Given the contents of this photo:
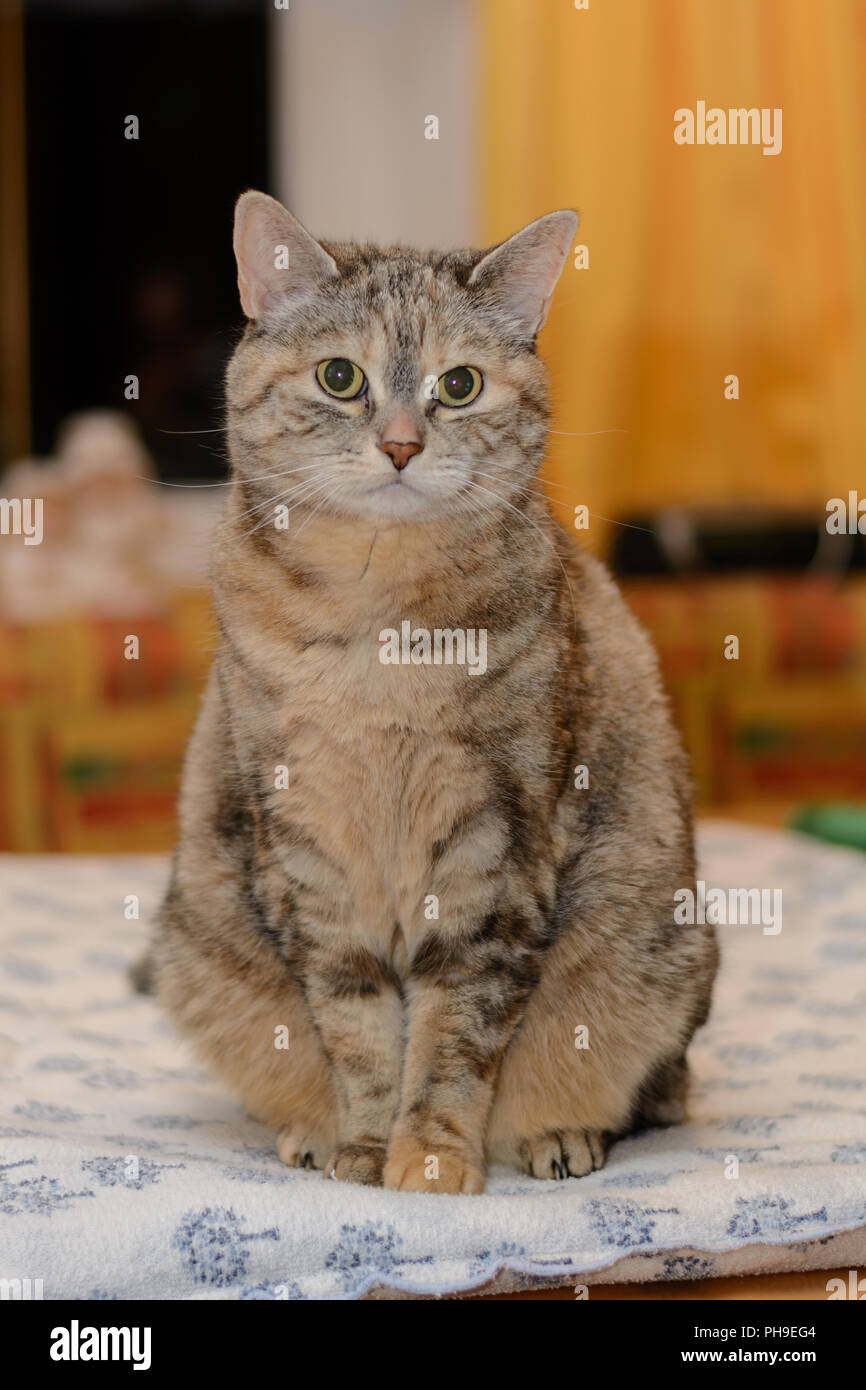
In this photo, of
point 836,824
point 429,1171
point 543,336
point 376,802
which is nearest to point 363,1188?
point 429,1171

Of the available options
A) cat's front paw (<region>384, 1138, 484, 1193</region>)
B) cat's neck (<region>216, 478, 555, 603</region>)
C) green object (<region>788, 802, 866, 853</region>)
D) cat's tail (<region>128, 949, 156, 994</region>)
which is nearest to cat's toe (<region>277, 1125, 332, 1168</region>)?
cat's front paw (<region>384, 1138, 484, 1193</region>)

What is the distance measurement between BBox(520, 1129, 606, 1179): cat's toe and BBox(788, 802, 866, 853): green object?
46.8 inches

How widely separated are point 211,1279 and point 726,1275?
1.25 ft

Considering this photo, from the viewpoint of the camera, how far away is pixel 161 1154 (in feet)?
3.96

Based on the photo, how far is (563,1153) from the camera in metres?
1.28

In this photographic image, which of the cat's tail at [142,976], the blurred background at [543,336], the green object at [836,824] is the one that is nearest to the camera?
the cat's tail at [142,976]

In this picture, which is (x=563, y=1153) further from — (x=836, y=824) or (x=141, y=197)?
(x=141, y=197)

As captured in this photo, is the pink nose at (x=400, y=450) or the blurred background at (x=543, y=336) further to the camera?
the blurred background at (x=543, y=336)

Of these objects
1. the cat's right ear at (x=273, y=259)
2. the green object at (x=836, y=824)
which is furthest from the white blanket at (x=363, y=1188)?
the cat's right ear at (x=273, y=259)

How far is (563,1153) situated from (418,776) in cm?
36

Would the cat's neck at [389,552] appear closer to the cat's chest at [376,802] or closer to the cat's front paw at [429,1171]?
the cat's chest at [376,802]

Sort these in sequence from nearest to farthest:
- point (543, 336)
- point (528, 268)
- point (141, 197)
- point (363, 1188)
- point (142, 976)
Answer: point (363, 1188)
point (528, 268)
point (142, 976)
point (543, 336)
point (141, 197)

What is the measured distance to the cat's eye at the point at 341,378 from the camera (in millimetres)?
1259

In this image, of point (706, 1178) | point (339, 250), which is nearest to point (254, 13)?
point (339, 250)
